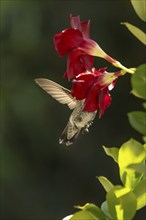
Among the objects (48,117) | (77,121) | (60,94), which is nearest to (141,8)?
(77,121)

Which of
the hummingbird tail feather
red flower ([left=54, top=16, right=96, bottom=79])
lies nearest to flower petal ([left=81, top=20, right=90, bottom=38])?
red flower ([left=54, top=16, right=96, bottom=79])

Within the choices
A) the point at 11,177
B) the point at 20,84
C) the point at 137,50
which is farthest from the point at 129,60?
the point at 11,177

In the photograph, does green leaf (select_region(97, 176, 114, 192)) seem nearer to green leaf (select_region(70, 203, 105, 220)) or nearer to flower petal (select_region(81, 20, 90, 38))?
green leaf (select_region(70, 203, 105, 220))

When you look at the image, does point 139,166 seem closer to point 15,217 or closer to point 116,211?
point 116,211

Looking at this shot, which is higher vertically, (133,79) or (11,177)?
(133,79)

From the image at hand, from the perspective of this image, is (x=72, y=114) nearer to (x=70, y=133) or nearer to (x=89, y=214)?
(x=70, y=133)

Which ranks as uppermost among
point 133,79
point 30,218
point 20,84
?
point 133,79
